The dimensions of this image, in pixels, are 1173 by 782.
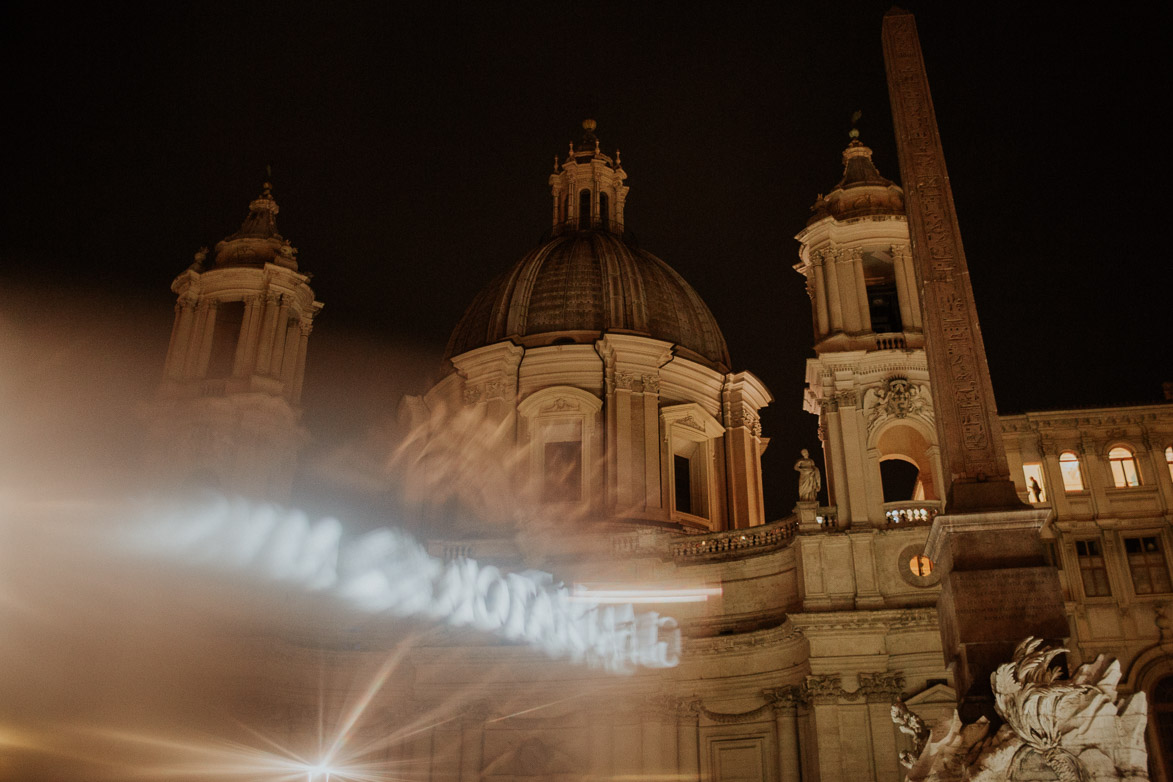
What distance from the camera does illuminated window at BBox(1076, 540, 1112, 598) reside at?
3178cm

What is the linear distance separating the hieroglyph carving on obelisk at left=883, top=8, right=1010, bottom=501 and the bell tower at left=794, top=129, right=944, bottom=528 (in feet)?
37.5

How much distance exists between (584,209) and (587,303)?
753 centimetres

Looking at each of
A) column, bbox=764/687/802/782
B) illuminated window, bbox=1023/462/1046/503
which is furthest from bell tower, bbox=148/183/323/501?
illuminated window, bbox=1023/462/1046/503

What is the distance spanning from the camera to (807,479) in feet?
102

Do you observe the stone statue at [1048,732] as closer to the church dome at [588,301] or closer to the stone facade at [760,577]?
the stone facade at [760,577]

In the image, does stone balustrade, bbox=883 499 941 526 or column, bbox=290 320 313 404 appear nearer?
stone balustrade, bbox=883 499 941 526

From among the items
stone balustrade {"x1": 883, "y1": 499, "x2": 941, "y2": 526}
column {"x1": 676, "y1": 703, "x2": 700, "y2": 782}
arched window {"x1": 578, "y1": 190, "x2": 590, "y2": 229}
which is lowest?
column {"x1": 676, "y1": 703, "x2": 700, "y2": 782}

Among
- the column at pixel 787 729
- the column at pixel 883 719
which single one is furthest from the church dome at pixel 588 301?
the column at pixel 883 719

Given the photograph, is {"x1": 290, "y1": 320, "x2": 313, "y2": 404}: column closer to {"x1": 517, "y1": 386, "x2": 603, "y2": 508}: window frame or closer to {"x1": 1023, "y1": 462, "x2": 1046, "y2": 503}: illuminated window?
{"x1": 517, "y1": 386, "x2": 603, "y2": 508}: window frame

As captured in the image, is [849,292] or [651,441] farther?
[651,441]

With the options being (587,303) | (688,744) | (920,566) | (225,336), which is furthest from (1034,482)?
(225,336)

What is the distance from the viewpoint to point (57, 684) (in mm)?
31531

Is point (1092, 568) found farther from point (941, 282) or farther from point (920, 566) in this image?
point (941, 282)

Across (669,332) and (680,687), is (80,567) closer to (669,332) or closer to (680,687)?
(680,687)
